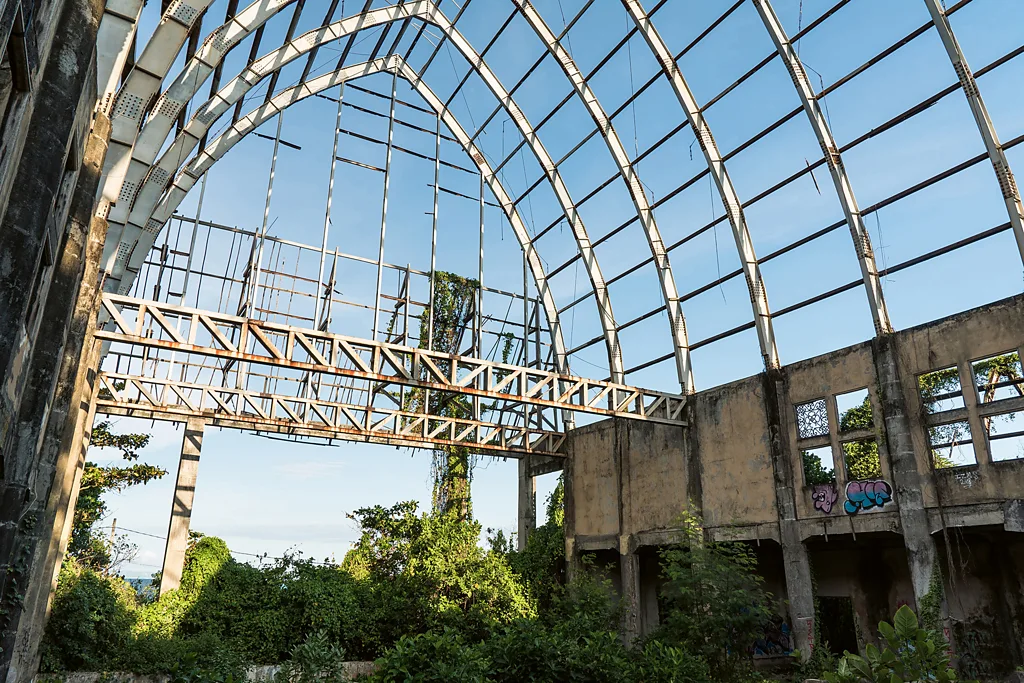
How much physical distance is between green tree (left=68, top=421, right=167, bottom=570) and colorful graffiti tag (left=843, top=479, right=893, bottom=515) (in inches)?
996

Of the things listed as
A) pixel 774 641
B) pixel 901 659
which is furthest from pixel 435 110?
pixel 901 659

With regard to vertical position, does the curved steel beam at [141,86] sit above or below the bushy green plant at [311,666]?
above

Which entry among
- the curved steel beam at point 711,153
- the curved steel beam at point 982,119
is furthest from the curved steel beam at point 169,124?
the curved steel beam at point 982,119

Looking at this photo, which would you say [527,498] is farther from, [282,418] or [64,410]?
[64,410]

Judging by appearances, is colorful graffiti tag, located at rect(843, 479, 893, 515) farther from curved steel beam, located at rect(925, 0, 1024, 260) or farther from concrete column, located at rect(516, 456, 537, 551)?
concrete column, located at rect(516, 456, 537, 551)

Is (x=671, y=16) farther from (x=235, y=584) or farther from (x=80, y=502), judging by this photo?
(x=80, y=502)

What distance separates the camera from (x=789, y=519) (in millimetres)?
17703

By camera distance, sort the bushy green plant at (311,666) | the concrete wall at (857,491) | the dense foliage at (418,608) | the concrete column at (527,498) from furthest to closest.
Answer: the concrete column at (527,498)
the concrete wall at (857,491)
the dense foliage at (418,608)
the bushy green plant at (311,666)

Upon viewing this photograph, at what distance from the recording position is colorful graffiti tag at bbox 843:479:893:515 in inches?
624

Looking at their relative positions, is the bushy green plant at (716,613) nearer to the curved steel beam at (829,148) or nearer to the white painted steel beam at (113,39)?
the curved steel beam at (829,148)

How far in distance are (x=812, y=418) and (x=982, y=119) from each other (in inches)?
320

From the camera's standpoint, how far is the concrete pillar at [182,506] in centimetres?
2394

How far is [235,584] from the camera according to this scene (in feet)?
75.2

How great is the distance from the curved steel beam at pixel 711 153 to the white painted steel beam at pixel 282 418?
9.91 m
